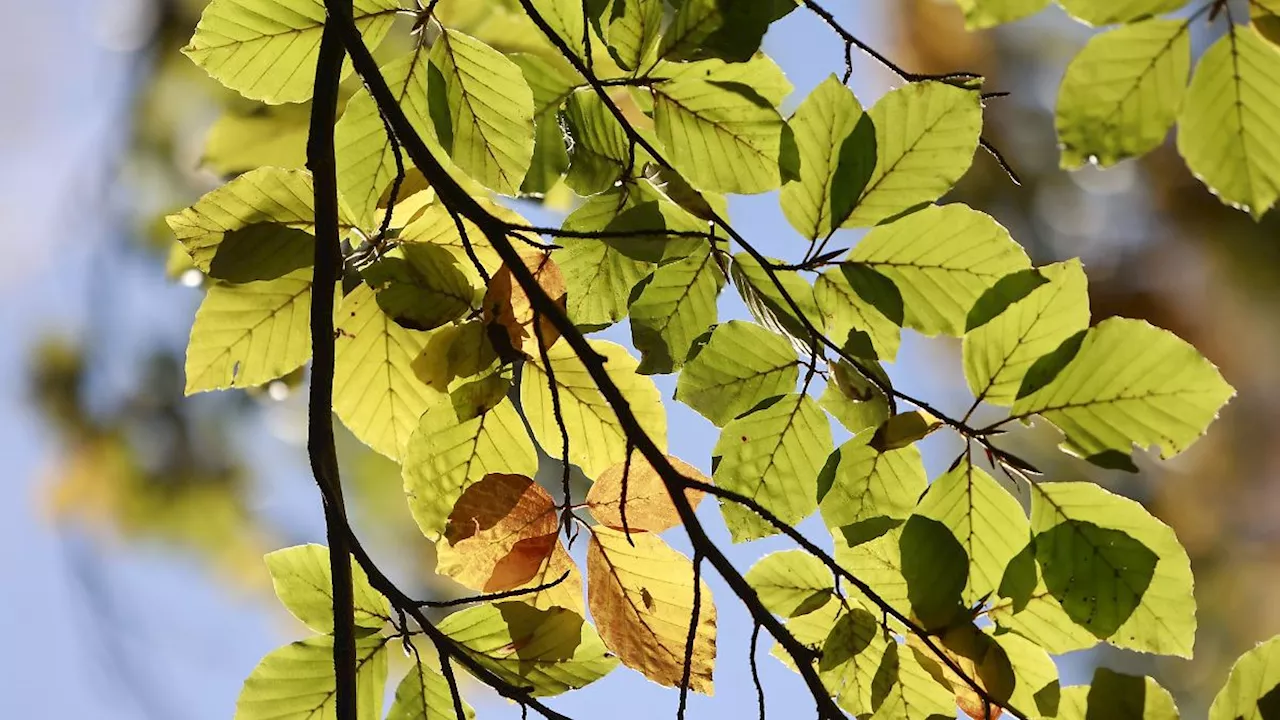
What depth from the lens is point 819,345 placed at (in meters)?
0.55

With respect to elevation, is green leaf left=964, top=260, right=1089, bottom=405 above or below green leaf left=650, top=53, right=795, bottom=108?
Result: below

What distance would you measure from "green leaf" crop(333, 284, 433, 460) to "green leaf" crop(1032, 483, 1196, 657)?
1.26ft

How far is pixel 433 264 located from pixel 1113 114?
0.35 metres

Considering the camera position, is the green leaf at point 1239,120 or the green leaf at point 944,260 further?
the green leaf at point 944,260

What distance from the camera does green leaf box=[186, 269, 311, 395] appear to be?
607 millimetres

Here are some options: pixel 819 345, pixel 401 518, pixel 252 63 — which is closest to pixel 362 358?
pixel 252 63

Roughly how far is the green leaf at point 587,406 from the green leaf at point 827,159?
5.4 inches

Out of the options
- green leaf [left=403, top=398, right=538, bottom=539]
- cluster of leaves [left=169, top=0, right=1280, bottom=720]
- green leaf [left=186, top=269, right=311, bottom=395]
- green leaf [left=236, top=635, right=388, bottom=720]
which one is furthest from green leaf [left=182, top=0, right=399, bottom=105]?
green leaf [left=236, top=635, right=388, bottom=720]

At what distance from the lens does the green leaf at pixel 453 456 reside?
0.59m

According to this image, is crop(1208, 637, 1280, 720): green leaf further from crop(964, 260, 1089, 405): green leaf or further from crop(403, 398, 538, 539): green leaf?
crop(403, 398, 538, 539): green leaf

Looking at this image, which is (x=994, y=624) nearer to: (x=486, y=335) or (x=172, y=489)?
(x=486, y=335)

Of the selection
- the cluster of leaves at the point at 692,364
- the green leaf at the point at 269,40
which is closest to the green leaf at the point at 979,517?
the cluster of leaves at the point at 692,364

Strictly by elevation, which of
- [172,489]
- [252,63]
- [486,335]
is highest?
[172,489]

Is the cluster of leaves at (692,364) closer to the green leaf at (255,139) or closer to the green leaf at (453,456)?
the green leaf at (453,456)
